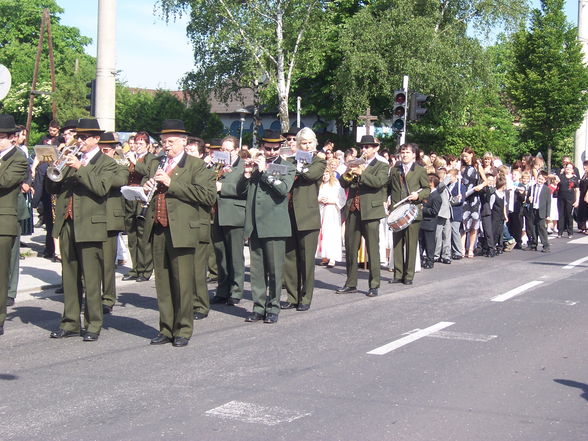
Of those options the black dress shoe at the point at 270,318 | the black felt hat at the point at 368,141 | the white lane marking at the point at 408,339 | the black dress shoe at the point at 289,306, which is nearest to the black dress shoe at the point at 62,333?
the black dress shoe at the point at 270,318

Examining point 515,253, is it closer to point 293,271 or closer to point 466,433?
point 293,271

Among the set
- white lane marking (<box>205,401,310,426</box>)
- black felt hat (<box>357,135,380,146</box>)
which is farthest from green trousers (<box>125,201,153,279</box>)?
white lane marking (<box>205,401,310,426</box>)

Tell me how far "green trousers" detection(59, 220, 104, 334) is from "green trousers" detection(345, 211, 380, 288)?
13.5ft

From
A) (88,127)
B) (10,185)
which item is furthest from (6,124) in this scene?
(88,127)

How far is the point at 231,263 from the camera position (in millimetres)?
11539

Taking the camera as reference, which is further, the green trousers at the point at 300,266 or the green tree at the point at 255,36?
the green tree at the point at 255,36

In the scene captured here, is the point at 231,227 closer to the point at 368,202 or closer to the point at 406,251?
the point at 368,202

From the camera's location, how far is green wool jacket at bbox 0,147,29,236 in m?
9.02

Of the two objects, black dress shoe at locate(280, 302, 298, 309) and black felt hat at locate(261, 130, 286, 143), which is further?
black dress shoe at locate(280, 302, 298, 309)

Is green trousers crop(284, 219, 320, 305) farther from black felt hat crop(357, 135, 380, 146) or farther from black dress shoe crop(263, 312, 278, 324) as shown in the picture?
black felt hat crop(357, 135, 380, 146)

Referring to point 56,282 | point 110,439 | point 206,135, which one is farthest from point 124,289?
point 206,135

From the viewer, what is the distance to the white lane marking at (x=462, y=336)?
9266 millimetres

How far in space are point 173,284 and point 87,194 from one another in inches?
47.9

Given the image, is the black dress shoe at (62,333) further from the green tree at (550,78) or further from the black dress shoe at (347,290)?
the green tree at (550,78)
